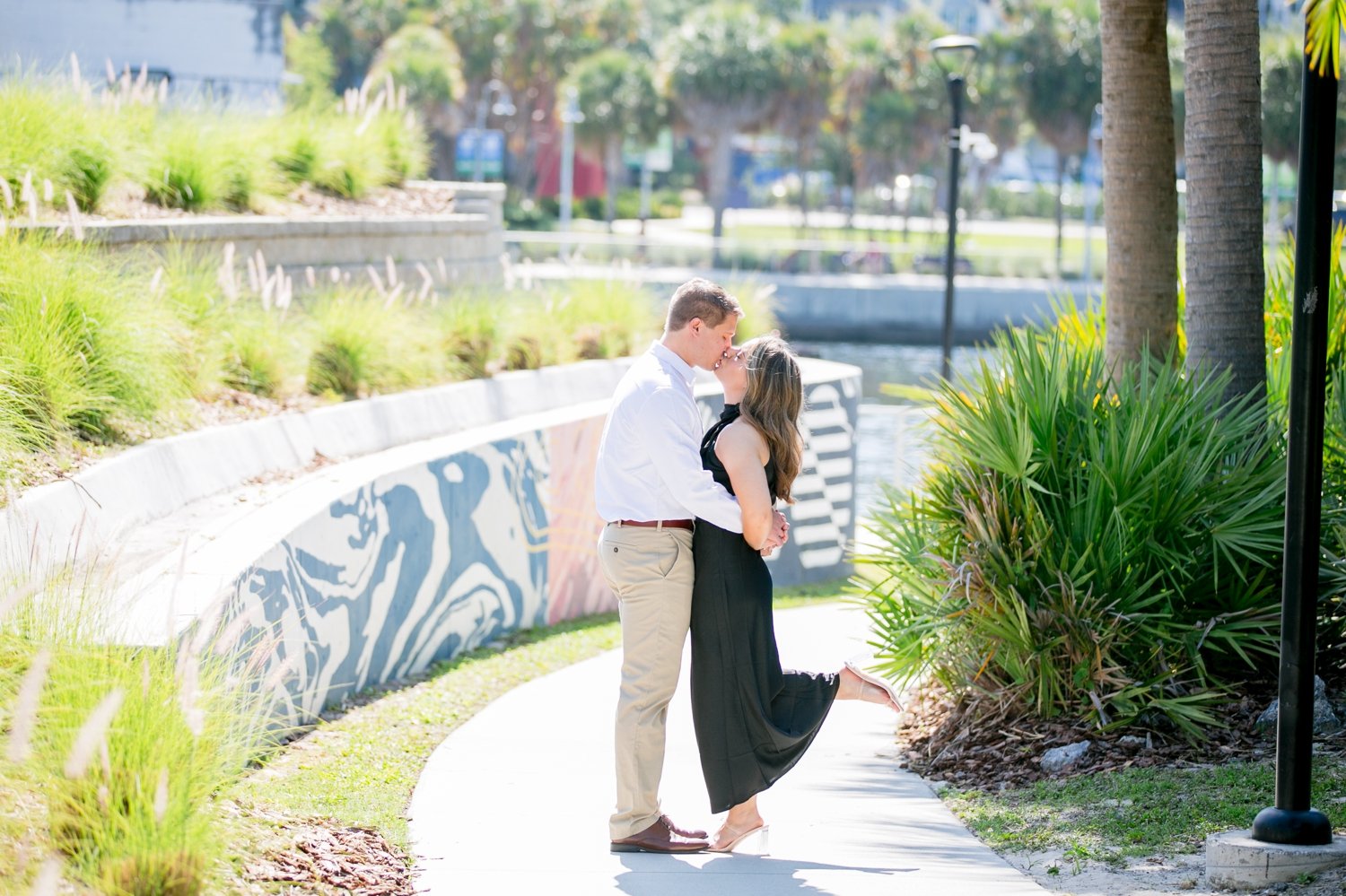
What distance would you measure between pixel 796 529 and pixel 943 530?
21.9 ft

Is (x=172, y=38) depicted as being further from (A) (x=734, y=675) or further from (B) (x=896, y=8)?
(B) (x=896, y=8)

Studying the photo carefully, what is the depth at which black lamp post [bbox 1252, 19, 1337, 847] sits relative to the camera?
4.78 meters

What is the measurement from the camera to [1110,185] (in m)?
8.19

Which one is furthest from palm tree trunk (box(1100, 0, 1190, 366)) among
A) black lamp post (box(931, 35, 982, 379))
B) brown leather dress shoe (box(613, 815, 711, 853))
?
black lamp post (box(931, 35, 982, 379))

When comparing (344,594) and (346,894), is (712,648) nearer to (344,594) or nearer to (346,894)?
(346,894)

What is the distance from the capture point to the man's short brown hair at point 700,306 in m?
5.25

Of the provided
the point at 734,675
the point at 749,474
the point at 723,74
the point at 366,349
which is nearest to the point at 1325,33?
the point at 749,474

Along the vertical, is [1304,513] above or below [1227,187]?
below

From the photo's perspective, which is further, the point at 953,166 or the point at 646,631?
the point at 953,166

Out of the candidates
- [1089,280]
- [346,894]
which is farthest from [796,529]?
[1089,280]

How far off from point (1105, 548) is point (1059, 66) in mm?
48873

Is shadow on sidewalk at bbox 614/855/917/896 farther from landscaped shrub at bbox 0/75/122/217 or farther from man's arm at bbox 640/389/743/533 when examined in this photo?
landscaped shrub at bbox 0/75/122/217

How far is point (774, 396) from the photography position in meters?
5.23

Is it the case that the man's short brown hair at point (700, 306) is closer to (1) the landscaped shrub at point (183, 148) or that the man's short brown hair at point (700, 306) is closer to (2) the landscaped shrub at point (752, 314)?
(1) the landscaped shrub at point (183, 148)
